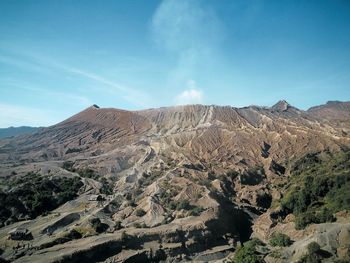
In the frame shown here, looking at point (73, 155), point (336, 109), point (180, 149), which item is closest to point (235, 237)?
point (180, 149)

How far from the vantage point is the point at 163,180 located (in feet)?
230

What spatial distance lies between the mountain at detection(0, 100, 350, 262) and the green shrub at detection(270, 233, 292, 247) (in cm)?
147

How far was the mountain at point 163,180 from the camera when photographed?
49.7 m

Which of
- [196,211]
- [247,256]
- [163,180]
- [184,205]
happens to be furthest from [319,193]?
[163,180]

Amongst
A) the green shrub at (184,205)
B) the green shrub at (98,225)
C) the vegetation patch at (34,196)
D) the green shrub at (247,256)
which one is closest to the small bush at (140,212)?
the green shrub at (184,205)

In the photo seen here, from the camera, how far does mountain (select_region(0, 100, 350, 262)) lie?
49719mm

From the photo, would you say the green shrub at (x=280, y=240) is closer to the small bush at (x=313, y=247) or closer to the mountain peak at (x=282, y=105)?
the small bush at (x=313, y=247)

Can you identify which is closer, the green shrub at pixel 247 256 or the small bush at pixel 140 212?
the green shrub at pixel 247 256

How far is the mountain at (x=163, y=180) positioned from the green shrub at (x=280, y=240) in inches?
57.9

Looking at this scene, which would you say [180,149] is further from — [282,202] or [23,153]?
[23,153]

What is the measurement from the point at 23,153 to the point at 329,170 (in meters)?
87.2

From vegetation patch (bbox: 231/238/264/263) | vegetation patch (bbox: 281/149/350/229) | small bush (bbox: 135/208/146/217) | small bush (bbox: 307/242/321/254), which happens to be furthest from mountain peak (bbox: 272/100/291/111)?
vegetation patch (bbox: 231/238/264/263)

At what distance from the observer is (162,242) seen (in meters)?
49.8

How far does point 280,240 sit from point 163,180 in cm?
2678
